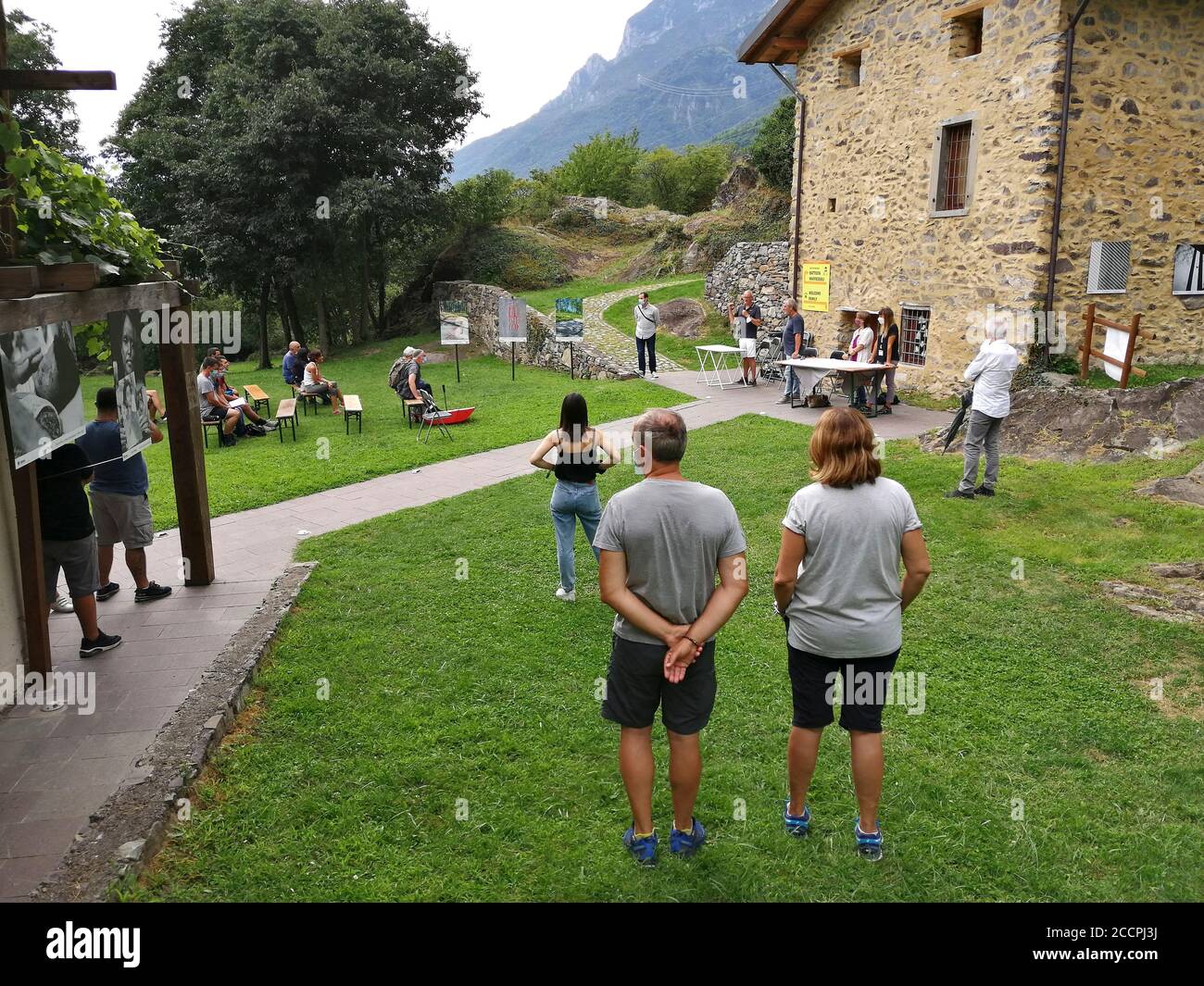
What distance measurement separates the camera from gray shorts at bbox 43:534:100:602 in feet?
19.6

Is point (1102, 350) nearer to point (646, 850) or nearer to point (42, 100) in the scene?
point (646, 850)

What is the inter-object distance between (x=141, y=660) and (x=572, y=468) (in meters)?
3.32

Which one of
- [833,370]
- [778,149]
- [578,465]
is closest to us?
[578,465]

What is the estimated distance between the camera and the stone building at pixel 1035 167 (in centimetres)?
1345

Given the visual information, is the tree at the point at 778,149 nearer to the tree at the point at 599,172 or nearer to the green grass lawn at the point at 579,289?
the green grass lawn at the point at 579,289

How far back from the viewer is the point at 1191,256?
14.2 meters

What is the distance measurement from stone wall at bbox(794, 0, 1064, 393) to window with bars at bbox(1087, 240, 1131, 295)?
0.91m

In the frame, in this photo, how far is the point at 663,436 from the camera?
3615 millimetres

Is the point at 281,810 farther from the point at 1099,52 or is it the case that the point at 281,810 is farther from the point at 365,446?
the point at 1099,52

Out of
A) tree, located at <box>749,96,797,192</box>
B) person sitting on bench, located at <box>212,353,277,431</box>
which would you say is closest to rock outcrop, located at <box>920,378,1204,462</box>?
person sitting on bench, located at <box>212,353,277,431</box>

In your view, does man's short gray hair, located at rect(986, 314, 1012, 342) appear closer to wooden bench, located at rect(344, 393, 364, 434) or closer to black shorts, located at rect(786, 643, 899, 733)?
black shorts, located at rect(786, 643, 899, 733)

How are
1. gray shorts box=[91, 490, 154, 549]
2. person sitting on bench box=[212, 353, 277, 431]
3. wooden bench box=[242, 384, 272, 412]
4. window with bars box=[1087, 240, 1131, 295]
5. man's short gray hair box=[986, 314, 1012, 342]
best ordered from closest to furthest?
gray shorts box=[91, 490, 154, 549] < man's short gray hair box=[986, 314, 1012, 342] < window with bars box=[1087, 240, 1131, 295] < person sitting on bench box=[212, 353, 277, 431] < wooden bench box=[242, 384, 272, 412]

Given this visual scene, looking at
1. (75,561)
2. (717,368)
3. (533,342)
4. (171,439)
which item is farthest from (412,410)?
(75,561)

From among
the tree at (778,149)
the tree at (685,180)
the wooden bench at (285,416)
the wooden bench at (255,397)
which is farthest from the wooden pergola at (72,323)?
the tree at (685,180)
